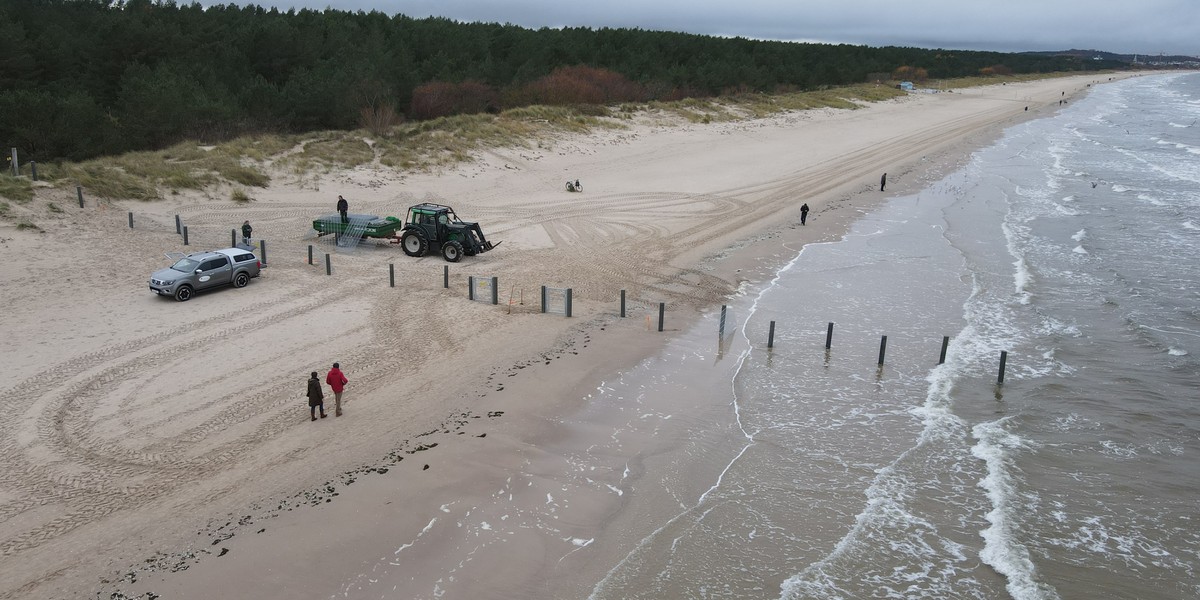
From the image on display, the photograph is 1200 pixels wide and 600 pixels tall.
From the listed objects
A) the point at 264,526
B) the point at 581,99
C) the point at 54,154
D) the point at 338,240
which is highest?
the point at 581,99

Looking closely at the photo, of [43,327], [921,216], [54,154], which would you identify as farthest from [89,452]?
[921,216]

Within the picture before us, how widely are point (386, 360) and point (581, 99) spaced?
4062 cm

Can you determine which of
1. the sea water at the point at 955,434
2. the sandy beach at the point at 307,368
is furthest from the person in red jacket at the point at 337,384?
the sea water at the point at 955,434

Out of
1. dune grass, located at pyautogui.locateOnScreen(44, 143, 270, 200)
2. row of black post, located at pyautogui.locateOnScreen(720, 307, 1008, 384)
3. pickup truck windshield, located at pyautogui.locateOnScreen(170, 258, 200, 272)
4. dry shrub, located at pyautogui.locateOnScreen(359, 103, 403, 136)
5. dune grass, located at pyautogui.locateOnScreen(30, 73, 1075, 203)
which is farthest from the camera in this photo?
dry shrub, located at pyautogui.locateOnScreen(359, 103, 403, 136)

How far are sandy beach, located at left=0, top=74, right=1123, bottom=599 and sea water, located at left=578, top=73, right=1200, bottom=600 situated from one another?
2.18m

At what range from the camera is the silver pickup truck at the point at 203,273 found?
63.9ft

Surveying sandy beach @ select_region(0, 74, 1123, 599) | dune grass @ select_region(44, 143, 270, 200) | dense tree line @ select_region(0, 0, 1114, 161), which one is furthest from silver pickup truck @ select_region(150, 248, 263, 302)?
dense tree line @ select_region(0, 0, 1114, 161)

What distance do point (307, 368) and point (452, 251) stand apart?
357 inches

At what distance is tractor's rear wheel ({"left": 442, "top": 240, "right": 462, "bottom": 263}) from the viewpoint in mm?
24547

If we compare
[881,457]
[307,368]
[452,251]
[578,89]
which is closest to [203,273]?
[307,368]

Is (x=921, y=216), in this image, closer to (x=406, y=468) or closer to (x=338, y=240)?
(x=338, y=240)

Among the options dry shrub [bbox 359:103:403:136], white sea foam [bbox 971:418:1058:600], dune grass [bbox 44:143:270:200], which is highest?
dry shrub [bbox 359:103:403:136]

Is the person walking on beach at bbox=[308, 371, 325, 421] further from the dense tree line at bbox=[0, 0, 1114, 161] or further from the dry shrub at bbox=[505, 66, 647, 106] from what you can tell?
the dry shrub at bbox=[505, 66, 647, 106]

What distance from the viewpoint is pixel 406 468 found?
41.4 feet
